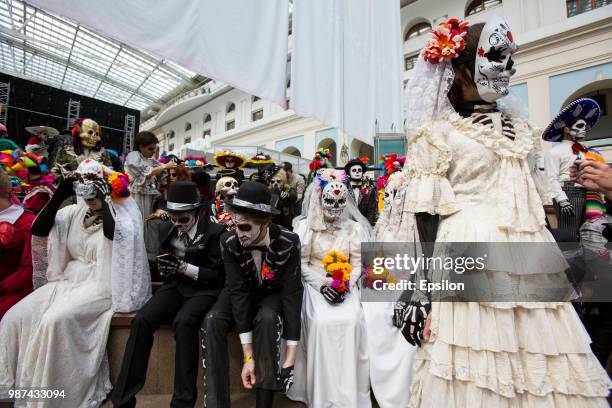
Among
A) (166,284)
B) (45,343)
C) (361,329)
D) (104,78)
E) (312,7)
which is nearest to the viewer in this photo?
(45,343)

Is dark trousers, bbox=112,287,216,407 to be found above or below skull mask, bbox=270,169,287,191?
below

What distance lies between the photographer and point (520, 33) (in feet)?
34.5

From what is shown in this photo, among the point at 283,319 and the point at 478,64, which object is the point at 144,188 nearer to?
the point at 283,319

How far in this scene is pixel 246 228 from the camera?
6.17 ft

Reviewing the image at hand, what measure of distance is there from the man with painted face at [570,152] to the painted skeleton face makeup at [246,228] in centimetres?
235

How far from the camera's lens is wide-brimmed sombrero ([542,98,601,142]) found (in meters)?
2.59

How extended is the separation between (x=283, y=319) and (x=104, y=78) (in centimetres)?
2338

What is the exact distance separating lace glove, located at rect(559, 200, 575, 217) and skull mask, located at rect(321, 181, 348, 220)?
6.12 ft

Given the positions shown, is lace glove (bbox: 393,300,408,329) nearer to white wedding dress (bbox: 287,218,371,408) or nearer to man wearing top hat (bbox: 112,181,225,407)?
white wedding dress (bbox: 287,218,371,408)

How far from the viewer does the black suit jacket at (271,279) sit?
6.51ft

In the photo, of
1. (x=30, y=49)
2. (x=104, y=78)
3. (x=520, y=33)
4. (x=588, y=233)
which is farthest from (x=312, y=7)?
(x=104, y=78)

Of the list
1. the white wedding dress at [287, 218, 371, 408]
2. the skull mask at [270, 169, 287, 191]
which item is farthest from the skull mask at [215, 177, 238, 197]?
the white wedding dress at [287, 218, 371, 408]

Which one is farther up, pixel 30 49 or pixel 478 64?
pixel 30 49

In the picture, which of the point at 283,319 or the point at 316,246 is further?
the point at 316,246
